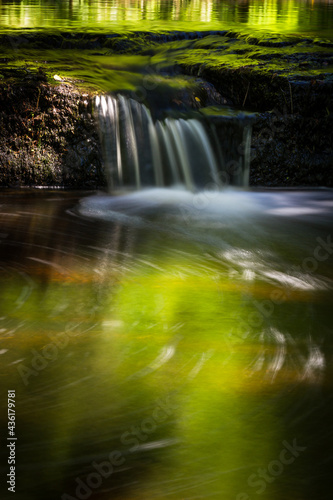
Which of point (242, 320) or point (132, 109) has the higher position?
point (132, 109)

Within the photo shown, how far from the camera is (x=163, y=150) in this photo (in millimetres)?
6707

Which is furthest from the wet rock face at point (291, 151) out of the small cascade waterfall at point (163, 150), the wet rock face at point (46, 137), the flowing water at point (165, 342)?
the wet rock face at point (46, 137)

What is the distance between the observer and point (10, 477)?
2.04 meters

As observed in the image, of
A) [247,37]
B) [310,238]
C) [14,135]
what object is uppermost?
[247,37]

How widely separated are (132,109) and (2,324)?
400 centimetres

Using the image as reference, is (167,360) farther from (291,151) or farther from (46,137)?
(291,151)

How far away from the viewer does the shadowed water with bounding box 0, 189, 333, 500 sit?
6.84ft

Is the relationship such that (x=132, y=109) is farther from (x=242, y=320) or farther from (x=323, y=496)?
(x=323, y=496)

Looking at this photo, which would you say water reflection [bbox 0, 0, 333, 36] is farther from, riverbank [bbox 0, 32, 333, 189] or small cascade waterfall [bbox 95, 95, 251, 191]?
small cascade waterfall [bbox 95, 95, 251, 191]

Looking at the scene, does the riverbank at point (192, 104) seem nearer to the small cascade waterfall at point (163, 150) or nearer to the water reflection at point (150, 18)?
the small cascade waterfall at point (163, 150)

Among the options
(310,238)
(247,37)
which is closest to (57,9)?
(247,37)

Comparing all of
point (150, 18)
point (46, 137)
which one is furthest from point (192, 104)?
point (150, 18)

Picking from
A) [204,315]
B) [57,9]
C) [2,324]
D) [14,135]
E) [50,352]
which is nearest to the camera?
[50,352]

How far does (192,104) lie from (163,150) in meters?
0.75
